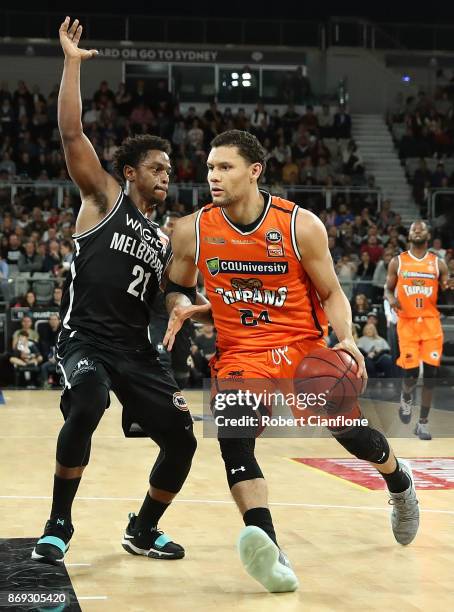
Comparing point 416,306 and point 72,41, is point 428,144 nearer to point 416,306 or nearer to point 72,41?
point 416,306

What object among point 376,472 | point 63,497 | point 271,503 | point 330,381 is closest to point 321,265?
point 330,381

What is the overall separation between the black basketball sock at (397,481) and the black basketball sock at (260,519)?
1.09 m

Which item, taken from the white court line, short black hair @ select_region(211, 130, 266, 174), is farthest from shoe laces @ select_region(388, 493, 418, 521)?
short black hair @ select_region(211, 130, 266, 174)

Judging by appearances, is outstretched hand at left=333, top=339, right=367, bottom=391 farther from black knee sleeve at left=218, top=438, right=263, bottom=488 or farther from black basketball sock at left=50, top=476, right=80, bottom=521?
black basketball sock at left=50, top=476, right=80, bottom=521

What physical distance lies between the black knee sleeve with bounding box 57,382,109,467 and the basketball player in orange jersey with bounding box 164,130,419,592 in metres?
0.45

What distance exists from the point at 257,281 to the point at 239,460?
901 millimetres

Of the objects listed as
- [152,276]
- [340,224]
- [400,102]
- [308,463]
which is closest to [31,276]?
[340,224]

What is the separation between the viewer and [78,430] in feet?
15.1

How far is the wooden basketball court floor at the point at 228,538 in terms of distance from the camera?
425cm

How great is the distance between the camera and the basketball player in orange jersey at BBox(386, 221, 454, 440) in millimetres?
10656

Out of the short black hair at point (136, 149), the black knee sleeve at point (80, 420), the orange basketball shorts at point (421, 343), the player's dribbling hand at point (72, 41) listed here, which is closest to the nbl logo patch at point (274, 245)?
the short black hair at point (136, 149)

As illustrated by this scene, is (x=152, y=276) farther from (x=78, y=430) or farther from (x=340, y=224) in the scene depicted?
(x=340, y=224)

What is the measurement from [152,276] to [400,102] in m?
23.9

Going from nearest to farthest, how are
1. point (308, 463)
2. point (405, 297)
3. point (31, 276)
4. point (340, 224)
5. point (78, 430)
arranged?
point (78, 430) → point (308, 463) → point (405, 297) → point (31, 276) → point (340, 224)
